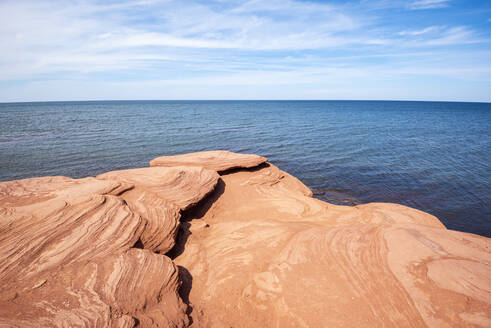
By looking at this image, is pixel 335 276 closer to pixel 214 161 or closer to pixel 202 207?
pixel 202 207

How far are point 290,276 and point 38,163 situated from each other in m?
21.5

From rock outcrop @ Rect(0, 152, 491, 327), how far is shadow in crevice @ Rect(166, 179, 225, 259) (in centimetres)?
6

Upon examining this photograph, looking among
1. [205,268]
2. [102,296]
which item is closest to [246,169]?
[205,268]

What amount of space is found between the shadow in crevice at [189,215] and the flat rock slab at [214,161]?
104 centimetres

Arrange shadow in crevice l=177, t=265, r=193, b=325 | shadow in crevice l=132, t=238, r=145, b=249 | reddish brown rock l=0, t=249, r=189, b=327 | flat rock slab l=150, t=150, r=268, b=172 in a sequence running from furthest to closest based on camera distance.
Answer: flat rock slab l=150, t=150, r=268, b=172 → shadow in crevice l=132, t=238, r=145, b=249 → shadow in crevice l=177, t=265, r=193, b=325 → reddish brown rock l=0, t=249, r=189, b=327

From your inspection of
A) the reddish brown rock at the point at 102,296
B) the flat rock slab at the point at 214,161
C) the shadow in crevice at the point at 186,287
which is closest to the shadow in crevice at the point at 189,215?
the shadow in crevice at the point at 186,287

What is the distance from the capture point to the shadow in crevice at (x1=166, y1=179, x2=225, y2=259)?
710 cm

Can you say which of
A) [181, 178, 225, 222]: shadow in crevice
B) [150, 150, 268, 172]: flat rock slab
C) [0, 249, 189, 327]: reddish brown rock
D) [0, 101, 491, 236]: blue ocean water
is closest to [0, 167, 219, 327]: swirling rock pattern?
[0, 249, 189, 327]: reddish brown rock

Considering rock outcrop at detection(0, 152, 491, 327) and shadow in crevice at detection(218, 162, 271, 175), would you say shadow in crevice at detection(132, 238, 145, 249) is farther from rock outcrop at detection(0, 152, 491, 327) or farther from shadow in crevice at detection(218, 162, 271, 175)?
shadow in crevice at detection(218, 162, 271, 175)

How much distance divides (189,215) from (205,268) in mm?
2806

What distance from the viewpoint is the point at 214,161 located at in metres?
12.3

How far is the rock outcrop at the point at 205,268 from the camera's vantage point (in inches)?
164

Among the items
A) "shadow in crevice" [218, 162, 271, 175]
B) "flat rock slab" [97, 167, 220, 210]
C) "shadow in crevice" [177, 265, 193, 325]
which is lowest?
"shadow in crevice" [177, 265, 193, 325]

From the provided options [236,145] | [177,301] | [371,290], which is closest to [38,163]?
[236,145]
